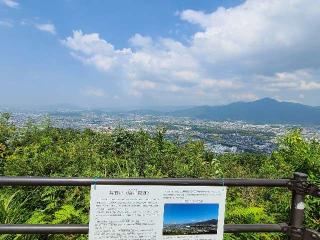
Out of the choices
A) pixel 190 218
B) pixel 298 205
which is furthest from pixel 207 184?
pixel 298 205

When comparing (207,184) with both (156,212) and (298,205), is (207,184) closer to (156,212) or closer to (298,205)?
(156,212)

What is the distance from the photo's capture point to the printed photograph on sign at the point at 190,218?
11.7ft

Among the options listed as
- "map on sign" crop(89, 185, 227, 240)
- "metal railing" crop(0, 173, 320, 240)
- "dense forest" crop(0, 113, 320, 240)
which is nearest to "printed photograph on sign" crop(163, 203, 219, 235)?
"map on sign" crop(89, 185, 227, 240)

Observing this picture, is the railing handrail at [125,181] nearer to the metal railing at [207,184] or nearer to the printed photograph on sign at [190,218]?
the metal railing at [207,184]

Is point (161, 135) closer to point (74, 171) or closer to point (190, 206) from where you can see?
point (74, 171)

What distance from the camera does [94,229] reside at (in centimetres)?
345

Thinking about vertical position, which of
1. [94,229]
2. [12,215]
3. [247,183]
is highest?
[247,183]

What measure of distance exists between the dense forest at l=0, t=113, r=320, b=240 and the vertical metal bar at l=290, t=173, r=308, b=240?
1695 mm

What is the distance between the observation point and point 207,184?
11.8 feet

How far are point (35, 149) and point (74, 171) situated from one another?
1.57 m

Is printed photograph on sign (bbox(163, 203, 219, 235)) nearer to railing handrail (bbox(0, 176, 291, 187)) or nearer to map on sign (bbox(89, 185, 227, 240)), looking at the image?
map on sign (bbox(89, 185, 227, 240))

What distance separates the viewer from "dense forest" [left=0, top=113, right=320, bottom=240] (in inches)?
217

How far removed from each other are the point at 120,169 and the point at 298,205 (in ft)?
14.9

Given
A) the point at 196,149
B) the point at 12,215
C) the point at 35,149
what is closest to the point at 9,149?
the point at 35,149
